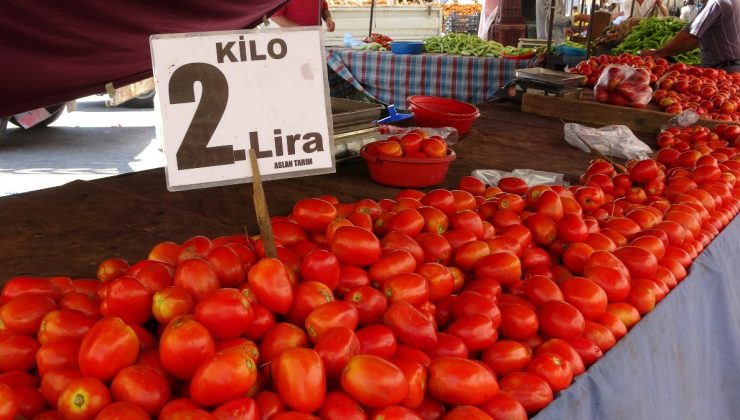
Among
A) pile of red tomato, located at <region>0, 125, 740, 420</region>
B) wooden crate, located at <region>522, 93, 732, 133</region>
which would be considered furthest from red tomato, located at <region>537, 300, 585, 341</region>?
wooden crate, located at <region>522, 93, 732, 133</region>

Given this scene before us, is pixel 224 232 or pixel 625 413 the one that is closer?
pixel 625 413

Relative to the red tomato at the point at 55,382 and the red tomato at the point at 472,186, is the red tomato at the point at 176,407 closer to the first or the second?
the red tomato at the point at 55,382

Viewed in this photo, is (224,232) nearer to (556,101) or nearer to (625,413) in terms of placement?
(625,413)

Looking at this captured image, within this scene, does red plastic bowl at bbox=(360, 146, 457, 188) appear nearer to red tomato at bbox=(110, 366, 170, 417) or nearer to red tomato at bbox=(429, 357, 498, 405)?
red tomato at bbox=(429, 357, 498, 405)

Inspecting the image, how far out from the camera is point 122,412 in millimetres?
818

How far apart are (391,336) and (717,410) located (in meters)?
1.56

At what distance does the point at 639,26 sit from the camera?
8.07 m

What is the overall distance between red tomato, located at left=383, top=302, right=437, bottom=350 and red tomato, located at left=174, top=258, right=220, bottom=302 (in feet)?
1.14

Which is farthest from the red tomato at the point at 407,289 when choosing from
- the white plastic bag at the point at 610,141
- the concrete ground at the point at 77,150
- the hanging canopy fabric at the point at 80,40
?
the concrete ground at the point at 77,150

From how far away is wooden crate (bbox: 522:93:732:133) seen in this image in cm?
388

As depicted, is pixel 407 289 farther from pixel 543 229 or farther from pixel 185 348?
pixel 543 229

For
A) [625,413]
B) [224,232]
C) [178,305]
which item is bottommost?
[625,413]

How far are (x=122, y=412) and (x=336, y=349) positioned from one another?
1.10ft

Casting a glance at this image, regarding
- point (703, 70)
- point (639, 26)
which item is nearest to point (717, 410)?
point (703, 70)
